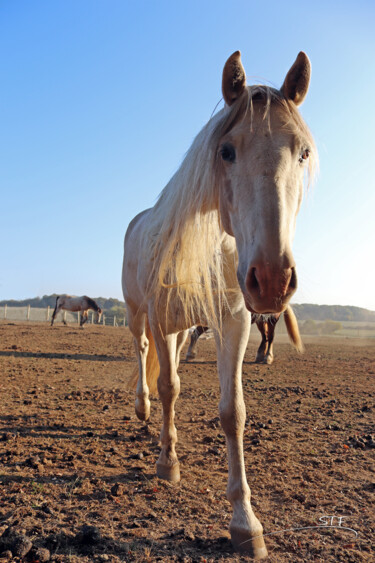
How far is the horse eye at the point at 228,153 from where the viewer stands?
1.88m

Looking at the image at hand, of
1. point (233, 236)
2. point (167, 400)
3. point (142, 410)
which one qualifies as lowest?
point (142, 410)

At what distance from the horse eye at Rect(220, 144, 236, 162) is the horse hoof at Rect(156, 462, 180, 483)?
2.13m

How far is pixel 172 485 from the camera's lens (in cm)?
261

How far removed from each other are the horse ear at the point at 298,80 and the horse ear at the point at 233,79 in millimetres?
239

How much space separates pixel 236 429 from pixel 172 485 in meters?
0.73

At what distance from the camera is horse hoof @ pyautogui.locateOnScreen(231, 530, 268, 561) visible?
6.00ft

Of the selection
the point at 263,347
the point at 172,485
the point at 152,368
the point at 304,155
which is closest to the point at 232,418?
the point at 172,485

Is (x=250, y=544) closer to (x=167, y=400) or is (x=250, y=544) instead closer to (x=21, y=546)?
(x=21, y=546)

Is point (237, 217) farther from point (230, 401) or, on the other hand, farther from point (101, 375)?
point (101, 375)

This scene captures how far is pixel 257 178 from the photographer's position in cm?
171

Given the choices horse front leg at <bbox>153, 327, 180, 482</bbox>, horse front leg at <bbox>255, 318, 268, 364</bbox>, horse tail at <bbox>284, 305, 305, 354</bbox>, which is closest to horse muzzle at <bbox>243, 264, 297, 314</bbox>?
horse front leg at <bbox>153, 327, 180, 482</bbox>

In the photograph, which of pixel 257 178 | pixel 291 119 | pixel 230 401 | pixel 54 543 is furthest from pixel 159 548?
pixel 291 119

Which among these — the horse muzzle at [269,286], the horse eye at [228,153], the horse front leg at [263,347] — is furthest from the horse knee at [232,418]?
the horse front leg at [263,347]

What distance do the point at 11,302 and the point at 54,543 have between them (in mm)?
82480
